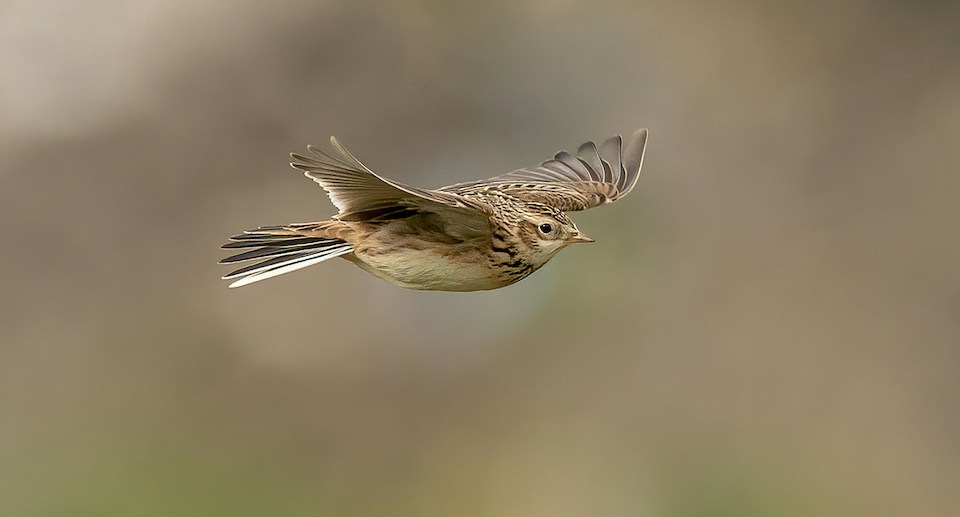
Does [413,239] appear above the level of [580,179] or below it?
below

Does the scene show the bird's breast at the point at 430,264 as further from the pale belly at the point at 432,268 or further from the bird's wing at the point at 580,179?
the bird's wing at the point at 580,179


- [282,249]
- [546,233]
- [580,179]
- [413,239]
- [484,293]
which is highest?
[484,293]

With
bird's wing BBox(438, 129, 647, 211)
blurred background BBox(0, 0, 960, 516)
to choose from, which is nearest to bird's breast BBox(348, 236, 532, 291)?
bird's wing BBox(438, 129, 647, 211)

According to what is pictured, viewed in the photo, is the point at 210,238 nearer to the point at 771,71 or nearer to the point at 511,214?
the point at 771,71

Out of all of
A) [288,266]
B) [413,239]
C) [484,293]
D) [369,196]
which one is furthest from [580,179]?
[484,293]

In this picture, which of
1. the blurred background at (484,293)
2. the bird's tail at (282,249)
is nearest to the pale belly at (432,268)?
the bird's tail at (282,249)

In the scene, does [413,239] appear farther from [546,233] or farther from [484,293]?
[484,293]

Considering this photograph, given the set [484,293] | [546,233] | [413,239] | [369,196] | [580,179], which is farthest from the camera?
[484,293]

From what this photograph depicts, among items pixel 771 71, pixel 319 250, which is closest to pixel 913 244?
pixel 771 71
